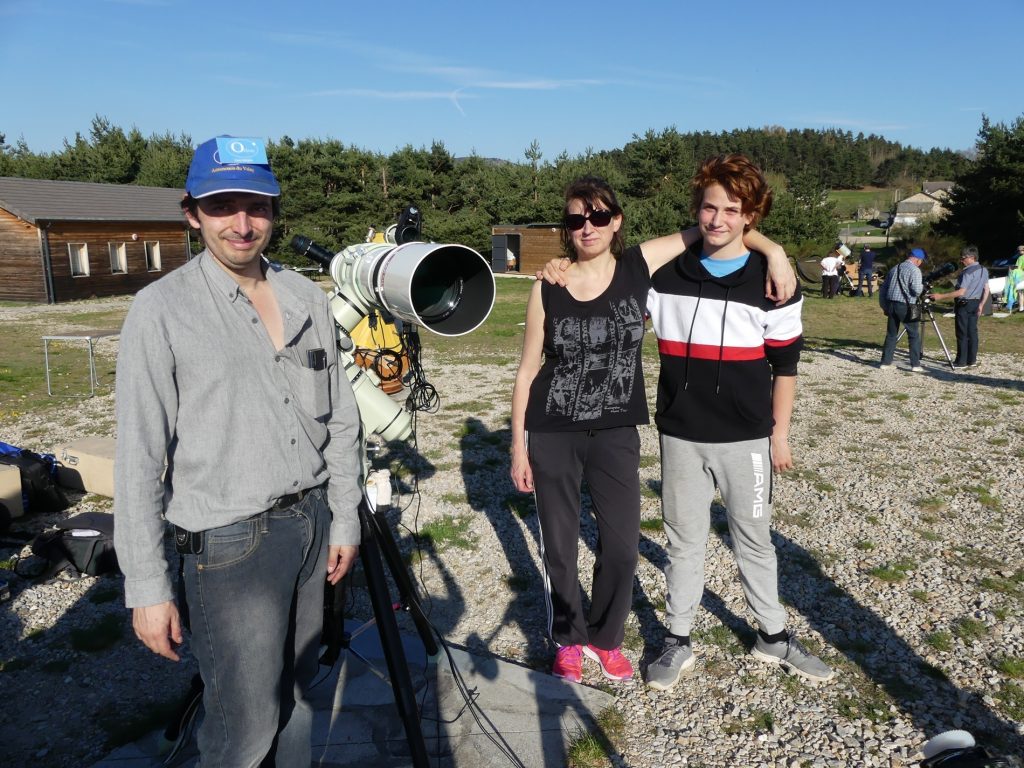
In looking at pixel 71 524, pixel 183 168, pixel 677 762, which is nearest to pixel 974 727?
pixel 677 762

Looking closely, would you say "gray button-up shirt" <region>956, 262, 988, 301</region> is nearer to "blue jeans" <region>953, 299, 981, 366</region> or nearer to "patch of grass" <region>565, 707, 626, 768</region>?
"blue jeans" <region>953, 299, 981, 366</region>

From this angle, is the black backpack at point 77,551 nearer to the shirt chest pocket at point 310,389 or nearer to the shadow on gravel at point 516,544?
the shadow on gravel at point 516,544

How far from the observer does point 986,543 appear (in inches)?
190

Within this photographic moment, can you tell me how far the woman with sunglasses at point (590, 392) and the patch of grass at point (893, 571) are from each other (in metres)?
2.03

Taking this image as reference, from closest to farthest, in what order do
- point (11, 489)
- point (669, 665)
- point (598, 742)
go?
point (598, 742) → point (669, 665) → point (11, 489)

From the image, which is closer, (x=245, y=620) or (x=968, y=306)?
(x=245, y=620)

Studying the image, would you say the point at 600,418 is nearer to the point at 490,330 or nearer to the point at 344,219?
the point at 490,330

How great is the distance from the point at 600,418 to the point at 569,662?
3.65ft

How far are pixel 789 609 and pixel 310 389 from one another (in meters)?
3.08

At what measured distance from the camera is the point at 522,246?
104 ft

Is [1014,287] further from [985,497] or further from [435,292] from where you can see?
[435,292]

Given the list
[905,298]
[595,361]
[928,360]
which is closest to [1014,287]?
[928,360]

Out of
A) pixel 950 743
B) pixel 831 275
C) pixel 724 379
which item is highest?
pixel 724 379

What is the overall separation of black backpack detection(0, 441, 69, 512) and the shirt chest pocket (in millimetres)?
4427
